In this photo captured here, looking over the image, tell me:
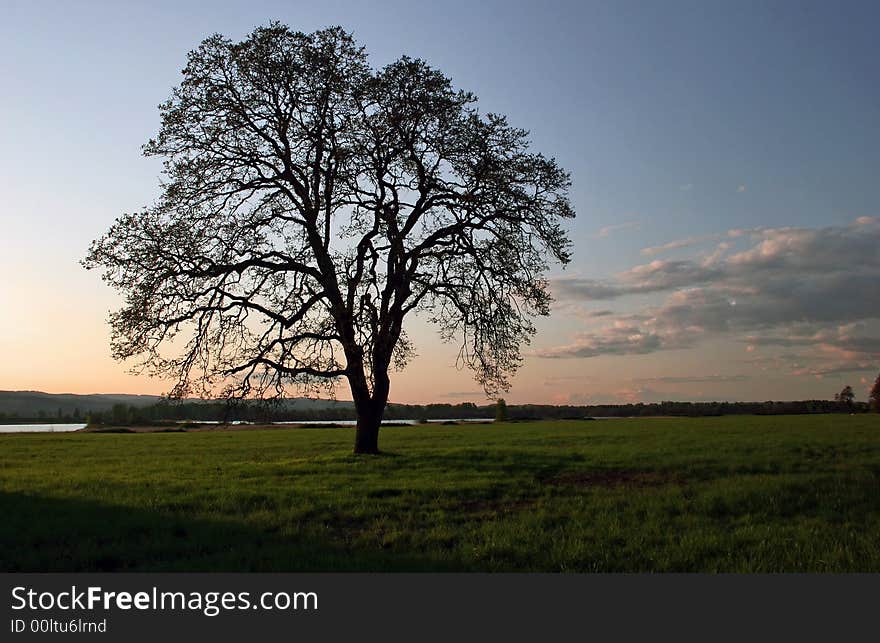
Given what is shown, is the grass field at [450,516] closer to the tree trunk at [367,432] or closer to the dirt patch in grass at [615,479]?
the dirt patch in grass at [615,479]

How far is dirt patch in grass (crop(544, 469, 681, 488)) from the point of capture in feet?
62.3

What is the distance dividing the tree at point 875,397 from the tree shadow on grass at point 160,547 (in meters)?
129

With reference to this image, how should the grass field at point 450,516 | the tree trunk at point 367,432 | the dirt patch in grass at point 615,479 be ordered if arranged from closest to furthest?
the grass field at point 450,516
the dirt patch in grass at point 615,479
the tree trunk at point 367,432

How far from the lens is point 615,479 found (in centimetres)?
2017

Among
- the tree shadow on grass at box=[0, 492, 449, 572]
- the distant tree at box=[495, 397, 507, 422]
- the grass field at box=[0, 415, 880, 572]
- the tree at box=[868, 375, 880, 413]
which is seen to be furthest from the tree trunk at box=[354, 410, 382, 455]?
the tree at box=[868, 375, 880, 413]

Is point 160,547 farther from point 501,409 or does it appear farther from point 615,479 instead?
point 501,409

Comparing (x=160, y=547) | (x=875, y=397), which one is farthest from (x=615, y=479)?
(x=875, y=397)

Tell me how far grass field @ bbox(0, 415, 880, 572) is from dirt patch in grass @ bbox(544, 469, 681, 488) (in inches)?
2.5

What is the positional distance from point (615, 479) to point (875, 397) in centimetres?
12232

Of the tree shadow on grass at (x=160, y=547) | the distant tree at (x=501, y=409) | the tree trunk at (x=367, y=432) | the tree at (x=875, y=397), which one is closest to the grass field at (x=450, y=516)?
the tree shadow on grass at (x=160, y=547)

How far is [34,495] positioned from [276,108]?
16.7m

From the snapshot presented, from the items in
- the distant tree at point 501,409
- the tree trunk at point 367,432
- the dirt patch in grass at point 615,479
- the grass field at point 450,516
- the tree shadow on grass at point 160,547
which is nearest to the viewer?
the tree shadow on grass at point 160,547

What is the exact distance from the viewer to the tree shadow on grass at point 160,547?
976cm

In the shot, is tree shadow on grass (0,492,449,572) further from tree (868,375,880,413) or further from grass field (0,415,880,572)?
tree (868,375,880,413)
